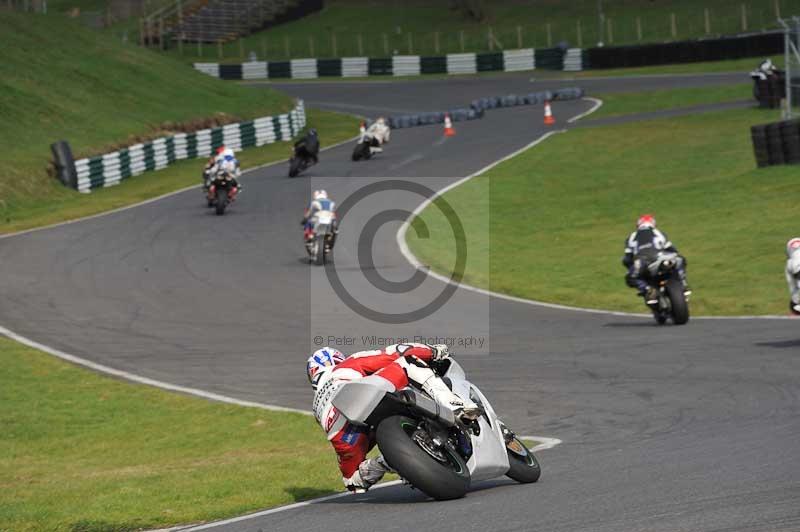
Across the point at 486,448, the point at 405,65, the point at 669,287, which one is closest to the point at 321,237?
the point at 669,287

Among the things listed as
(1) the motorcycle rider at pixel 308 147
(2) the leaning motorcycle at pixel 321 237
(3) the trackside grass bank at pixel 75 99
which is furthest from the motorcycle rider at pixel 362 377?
(1) the motorcycle rider at pixel 308 147

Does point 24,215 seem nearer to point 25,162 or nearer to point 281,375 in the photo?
point 25,162

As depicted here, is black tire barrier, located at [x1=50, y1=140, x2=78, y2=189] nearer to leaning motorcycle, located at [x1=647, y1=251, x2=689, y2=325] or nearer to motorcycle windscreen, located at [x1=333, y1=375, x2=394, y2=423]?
leaning motorcycle, located at [x1=647, y1=251, x2=689, y2=325]

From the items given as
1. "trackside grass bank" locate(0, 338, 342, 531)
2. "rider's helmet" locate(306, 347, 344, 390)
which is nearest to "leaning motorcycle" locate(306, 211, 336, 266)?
"trackside grass bank" locate(0, 338, 342, 531)

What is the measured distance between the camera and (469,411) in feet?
27.8

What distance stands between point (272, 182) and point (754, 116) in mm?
16913

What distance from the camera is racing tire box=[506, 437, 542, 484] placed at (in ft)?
30.3

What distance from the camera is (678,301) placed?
18.3 metres

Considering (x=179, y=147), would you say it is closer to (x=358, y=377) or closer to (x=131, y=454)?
(x=131, y=454)

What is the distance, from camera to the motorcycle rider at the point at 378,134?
40969 millimetres

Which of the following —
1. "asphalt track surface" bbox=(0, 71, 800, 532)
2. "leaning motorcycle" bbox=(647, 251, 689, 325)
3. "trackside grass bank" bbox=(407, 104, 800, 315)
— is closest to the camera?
"asphalt track surface" bbox=(0, 71, 800, 532)

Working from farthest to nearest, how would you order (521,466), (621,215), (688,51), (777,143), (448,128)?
1. (688,51)
2. (448,128)
3. (777,143)
4. (621,215)
5. (521,466)

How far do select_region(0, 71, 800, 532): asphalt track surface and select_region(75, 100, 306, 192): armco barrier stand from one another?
3.73 metres

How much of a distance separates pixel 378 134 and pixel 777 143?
14.3 metres
